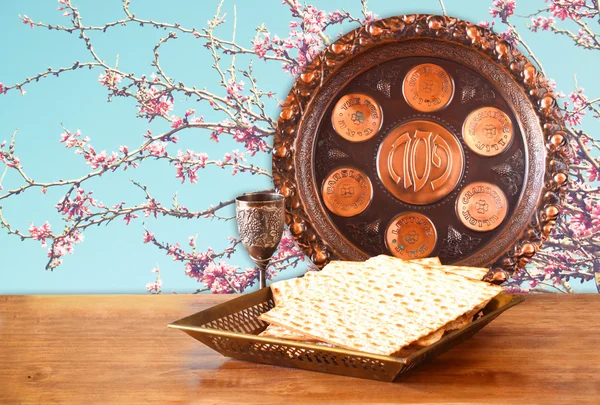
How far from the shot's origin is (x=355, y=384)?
1025mm

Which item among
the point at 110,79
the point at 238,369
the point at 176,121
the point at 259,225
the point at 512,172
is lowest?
the point at 238,369

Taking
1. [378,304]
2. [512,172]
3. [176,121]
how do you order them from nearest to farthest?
1. [378,304]
2. [512,172]
3. [176,121]

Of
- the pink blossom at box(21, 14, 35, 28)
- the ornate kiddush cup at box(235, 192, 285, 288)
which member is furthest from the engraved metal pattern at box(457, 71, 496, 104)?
the pink blossom at box(21, 14, 35, 28)

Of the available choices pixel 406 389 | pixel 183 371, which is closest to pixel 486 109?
pixel 406 389

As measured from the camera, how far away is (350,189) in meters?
1.65

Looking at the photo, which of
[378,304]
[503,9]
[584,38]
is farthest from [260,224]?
[584,38]

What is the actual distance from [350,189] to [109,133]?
696 mm

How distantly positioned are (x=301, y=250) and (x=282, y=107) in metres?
0.37

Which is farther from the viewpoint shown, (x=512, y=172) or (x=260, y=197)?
(x=512, y=172)

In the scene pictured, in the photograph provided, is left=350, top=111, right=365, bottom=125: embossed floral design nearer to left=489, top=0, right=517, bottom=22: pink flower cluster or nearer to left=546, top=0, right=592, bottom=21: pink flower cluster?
left=489, top=0, right=517, bottom=22: pink flower cluster

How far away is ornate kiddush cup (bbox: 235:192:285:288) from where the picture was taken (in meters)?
1.36

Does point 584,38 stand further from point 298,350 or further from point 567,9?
point 298,350

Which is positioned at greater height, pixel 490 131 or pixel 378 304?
pixel 490 131

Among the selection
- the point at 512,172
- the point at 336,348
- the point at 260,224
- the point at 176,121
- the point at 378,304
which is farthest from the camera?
the point at 176,121
